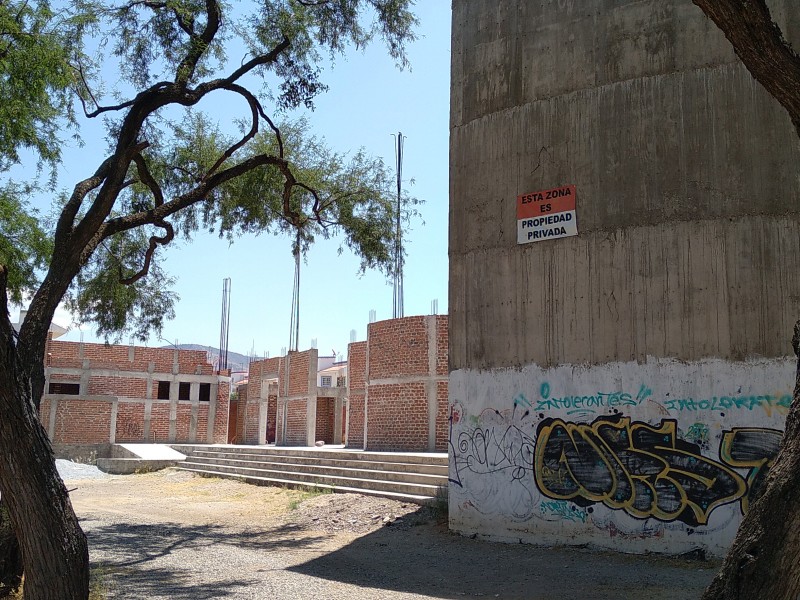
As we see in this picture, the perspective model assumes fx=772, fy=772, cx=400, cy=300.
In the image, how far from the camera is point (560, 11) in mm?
11461

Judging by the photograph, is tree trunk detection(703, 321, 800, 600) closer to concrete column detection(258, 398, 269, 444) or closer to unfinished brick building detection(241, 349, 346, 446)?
unfinished brick building detection(241, 349, 346, 446)

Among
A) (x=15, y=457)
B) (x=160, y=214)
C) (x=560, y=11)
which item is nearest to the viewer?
(x=15, y=457)

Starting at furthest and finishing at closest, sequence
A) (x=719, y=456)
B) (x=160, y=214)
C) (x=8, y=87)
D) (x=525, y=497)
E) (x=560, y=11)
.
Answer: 1. (x=560, y=11)
2. (x=525, y=497)
3. (x=160, y=214)
4. (x=719, y=456)
5. (x=8, y=87)

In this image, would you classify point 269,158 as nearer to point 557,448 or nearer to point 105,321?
point 105,321

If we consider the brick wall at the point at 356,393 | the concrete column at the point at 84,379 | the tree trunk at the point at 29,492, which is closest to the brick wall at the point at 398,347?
the brick wall at the point at 356,393

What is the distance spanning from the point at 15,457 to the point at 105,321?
8.76m

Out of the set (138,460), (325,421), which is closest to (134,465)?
(138,460)

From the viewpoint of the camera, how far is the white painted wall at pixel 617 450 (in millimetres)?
9250

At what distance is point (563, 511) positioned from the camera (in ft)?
33.9

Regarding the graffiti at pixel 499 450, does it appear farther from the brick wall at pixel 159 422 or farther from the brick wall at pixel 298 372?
the brick wall at pixel 159 422

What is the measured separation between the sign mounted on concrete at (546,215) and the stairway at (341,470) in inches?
193

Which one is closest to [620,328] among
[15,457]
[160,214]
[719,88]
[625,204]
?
[625,204]

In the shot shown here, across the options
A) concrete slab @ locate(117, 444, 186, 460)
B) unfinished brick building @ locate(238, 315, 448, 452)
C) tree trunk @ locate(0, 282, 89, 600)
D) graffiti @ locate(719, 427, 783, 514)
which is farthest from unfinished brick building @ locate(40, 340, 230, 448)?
tree trunk @ locate(0, 282, 89, 600)

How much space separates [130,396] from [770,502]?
30948 millimetres
